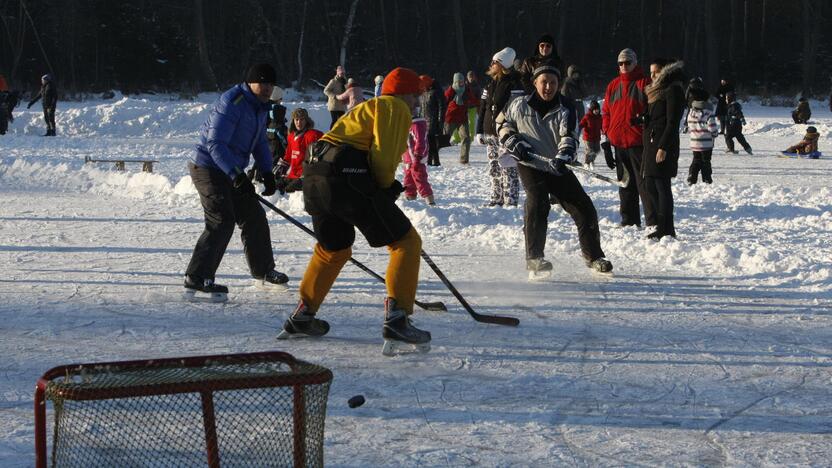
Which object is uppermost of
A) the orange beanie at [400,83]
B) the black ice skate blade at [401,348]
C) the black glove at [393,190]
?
the orange beanie at [400,83]

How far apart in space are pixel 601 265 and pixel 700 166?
684 centimetres

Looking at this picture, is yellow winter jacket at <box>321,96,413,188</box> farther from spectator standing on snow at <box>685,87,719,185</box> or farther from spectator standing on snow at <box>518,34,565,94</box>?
spectator standing on snow at <box>685,87,719,185</box>

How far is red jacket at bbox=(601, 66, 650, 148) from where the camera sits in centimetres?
878

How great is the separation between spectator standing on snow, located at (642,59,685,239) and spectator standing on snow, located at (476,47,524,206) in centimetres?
119

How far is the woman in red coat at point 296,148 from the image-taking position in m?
10.4

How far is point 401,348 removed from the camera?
512cm

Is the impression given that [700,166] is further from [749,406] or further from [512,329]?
[749,406]

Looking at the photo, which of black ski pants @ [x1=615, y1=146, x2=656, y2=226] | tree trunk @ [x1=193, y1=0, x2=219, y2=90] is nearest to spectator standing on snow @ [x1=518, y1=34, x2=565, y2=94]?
black ski pants @ [x1=615, y1=146, x2=656, y2=226]

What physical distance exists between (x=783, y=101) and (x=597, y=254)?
31435 millimetres

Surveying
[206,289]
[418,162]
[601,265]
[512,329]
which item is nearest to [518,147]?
[601,265]

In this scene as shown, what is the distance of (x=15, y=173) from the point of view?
1505 cm

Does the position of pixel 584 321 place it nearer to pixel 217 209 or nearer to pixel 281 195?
pixel 217 209

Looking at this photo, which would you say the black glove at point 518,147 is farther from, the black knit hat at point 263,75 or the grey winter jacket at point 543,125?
the black knit hat at point 263,75

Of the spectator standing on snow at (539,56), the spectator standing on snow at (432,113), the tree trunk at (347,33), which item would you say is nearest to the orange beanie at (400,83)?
the spectator standing on snow at (539,56)
